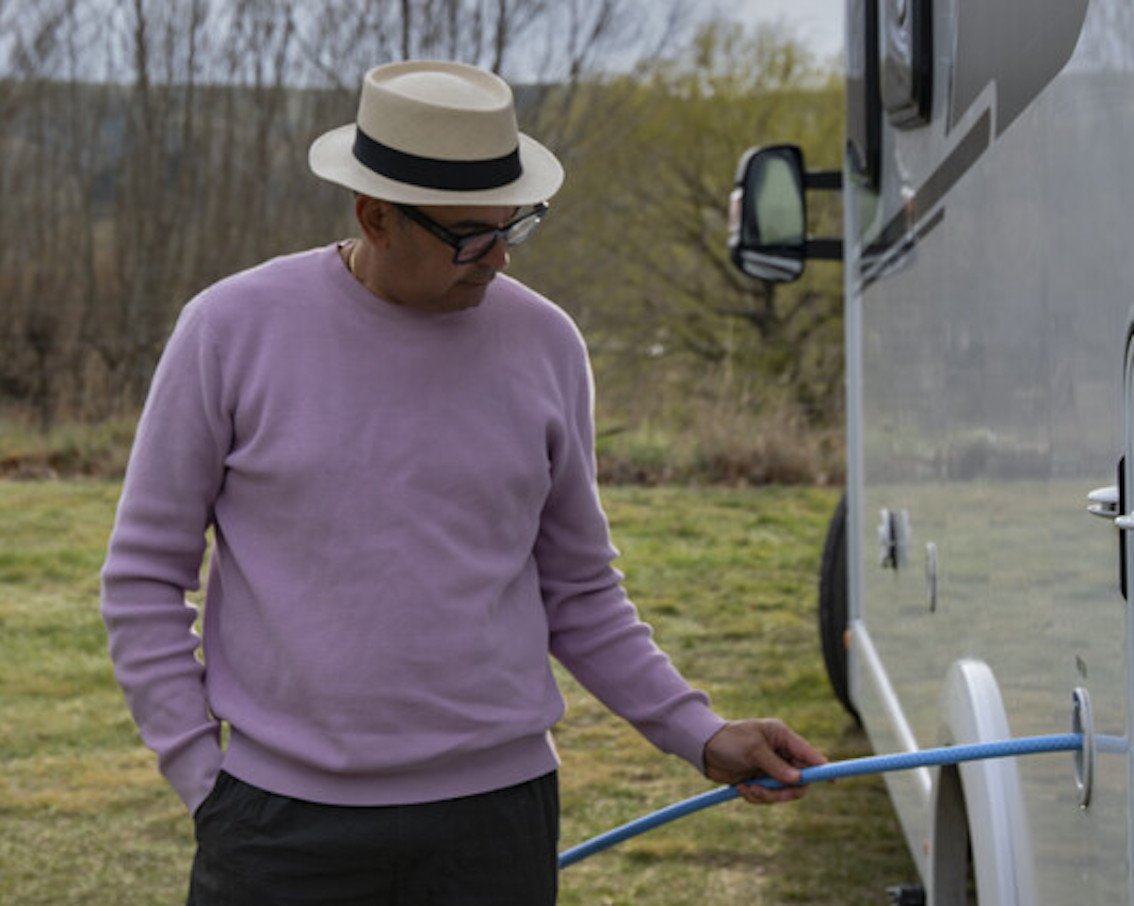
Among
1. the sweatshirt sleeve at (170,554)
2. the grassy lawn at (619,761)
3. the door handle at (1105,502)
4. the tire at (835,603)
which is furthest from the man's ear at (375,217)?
the tire at (835,603)

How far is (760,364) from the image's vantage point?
15758 millimetres

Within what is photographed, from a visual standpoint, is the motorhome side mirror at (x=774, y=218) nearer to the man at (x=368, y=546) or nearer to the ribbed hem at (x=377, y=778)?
the man at (x=368, y=546)

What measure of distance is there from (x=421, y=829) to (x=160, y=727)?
336 millimetres

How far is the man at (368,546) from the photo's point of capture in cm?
226

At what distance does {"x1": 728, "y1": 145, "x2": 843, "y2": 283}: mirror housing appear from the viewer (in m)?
5.63

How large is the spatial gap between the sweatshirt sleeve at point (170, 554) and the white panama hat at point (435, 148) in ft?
0.91

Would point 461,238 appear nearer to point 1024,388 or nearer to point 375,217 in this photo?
point 375,217

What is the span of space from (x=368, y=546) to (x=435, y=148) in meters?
0.47

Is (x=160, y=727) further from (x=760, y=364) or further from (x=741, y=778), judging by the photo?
(x=760, y=364)

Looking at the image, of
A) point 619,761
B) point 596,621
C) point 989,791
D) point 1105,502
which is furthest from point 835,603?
point 1105,502

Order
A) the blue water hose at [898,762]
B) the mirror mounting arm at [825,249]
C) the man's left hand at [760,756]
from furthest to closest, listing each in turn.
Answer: the mirror mounting arm at [825,249], the man's left hand at [760,756], the blue water hose at [898,762]

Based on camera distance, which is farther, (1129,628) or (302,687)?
(302,687)

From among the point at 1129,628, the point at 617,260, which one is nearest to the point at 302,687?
the point at 1129,628

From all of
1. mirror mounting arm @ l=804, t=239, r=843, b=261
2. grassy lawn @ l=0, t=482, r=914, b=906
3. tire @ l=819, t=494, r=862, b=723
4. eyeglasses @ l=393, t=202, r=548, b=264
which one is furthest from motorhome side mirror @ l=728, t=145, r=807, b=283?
eyeglasses @ l=393, t=202, r=548, b=264
